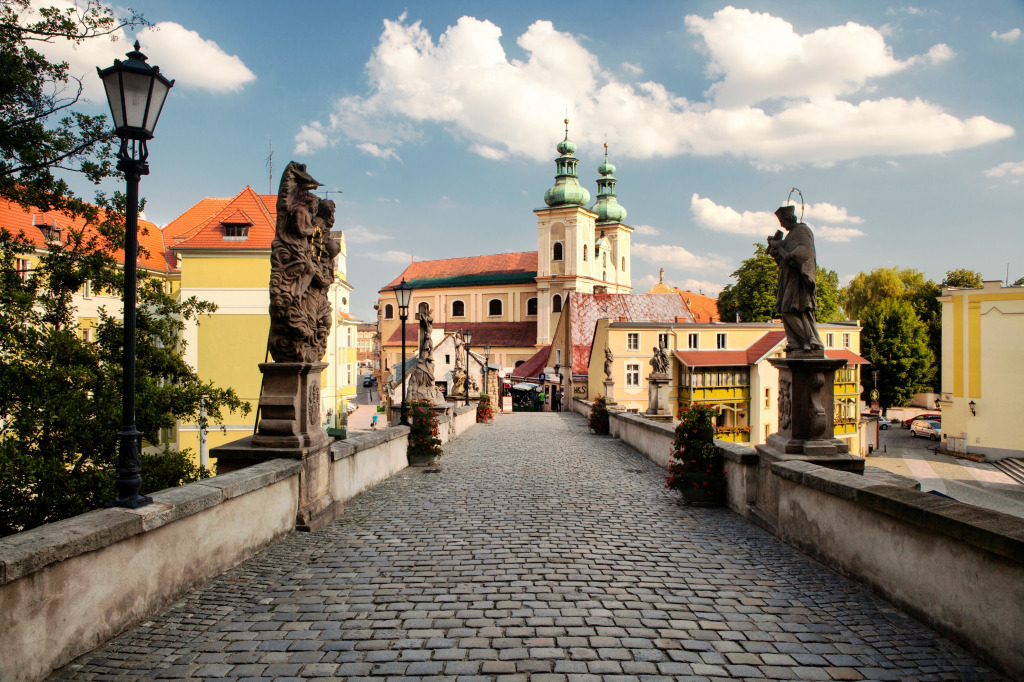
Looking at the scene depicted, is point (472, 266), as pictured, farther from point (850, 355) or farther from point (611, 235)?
point (850, 355)

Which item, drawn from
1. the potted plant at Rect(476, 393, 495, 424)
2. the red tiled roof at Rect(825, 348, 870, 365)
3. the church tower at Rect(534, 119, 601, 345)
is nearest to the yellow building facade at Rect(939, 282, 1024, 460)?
the red tiled roof at Rect(825, 348, 870, 365)

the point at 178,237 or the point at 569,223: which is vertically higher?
the point at 569,223

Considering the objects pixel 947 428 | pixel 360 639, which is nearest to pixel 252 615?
pixel 360 639

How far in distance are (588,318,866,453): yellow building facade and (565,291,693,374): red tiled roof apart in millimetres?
3877

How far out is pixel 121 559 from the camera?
3965 mm

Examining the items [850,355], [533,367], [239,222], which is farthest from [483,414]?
[533,367]

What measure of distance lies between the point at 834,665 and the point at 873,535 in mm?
1488

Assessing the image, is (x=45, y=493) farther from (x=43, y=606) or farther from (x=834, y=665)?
(x=834, y=665)

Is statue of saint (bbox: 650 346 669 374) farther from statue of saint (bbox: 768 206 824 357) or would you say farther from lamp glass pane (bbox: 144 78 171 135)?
A: lamp glass pane (bbox: 144 78 171 135)

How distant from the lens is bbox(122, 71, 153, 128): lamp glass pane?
4.79 metres

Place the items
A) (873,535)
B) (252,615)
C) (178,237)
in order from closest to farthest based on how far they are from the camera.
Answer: (252,615) < (873,535) < (178,237)

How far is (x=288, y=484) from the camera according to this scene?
21.2 ft

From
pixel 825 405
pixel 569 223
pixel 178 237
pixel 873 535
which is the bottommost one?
pixel 873 535

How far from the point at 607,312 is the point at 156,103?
46.8 metres
